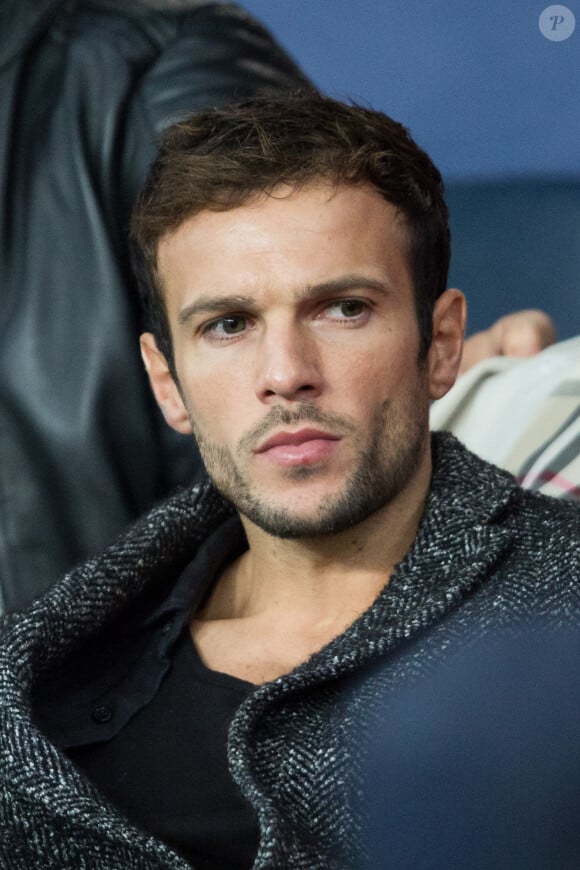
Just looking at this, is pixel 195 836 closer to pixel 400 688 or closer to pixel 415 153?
pixel 400 688

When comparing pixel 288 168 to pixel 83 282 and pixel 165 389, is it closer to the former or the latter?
pixel 165 389

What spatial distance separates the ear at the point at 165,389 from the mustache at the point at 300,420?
0.64 ft

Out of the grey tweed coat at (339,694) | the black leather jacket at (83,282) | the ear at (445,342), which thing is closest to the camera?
the grey tweed coat at (339,694)

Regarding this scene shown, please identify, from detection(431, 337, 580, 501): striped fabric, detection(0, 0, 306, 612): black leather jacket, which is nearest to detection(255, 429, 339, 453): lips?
detection(431, 337, 580, 501): striped fabric

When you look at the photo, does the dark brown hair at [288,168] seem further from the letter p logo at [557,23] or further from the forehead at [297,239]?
the letter p logo at [557,23]

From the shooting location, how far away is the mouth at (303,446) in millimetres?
1284

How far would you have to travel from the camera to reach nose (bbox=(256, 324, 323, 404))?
1.26 meters

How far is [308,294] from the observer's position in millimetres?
1301

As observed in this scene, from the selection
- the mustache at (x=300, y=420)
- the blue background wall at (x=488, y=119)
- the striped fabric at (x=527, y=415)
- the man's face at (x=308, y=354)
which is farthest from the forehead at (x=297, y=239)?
the blue background wall at (x=488, y=119)

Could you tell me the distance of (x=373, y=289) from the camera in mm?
1332

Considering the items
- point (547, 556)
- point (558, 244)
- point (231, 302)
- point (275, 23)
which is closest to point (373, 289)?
point (231, 302)

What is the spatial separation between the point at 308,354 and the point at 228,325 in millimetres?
105

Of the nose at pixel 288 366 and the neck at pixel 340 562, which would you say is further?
the neck at pixel 340 562

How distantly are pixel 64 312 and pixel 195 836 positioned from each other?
80 centimetres
